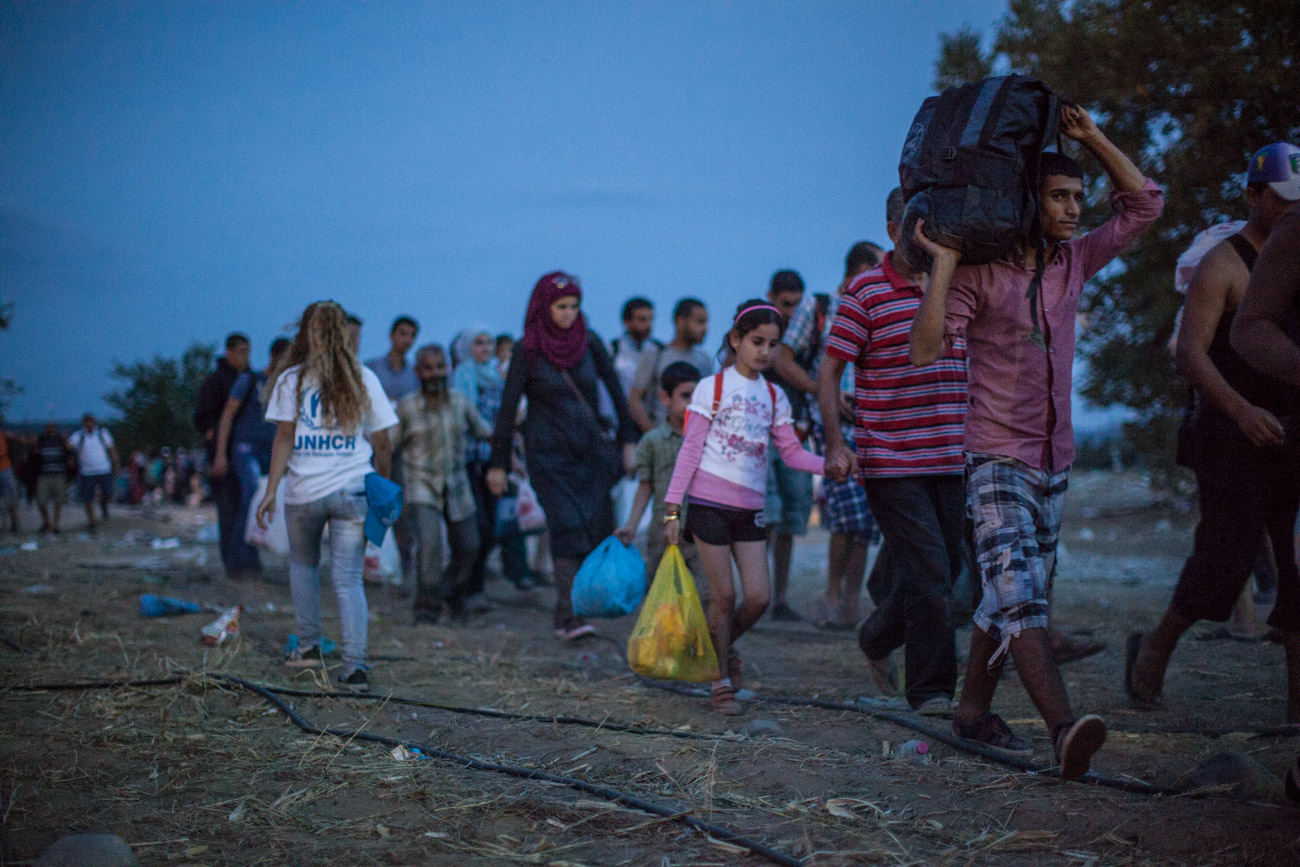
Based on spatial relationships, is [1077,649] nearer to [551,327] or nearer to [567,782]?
[567,782]

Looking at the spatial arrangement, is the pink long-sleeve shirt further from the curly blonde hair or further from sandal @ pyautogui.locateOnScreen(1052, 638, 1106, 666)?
the curly blonde hair

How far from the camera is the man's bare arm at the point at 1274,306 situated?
304cm

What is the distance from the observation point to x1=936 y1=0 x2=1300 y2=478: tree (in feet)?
30.8

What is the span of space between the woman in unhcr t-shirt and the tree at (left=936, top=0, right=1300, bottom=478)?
8088 millimetres

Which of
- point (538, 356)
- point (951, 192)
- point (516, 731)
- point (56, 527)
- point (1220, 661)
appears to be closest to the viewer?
point (951, 192)

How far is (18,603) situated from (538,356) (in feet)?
13.4

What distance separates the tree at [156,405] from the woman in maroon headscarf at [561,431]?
40209mm

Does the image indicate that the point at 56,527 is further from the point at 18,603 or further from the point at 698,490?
the point at 698,490

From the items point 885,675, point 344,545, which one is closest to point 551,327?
point 344,545

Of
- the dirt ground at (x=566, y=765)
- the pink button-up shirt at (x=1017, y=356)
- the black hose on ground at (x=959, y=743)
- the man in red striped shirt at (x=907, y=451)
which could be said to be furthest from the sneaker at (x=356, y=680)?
the pink button-up shirt at (x=1017, y=356)

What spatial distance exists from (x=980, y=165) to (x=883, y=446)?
156 cm

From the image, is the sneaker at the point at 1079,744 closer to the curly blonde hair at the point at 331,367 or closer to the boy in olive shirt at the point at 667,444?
the boy in olive shirt at the point at 667,444

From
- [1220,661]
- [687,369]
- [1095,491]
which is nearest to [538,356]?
[687,369]

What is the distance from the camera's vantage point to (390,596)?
9648 millimetres
